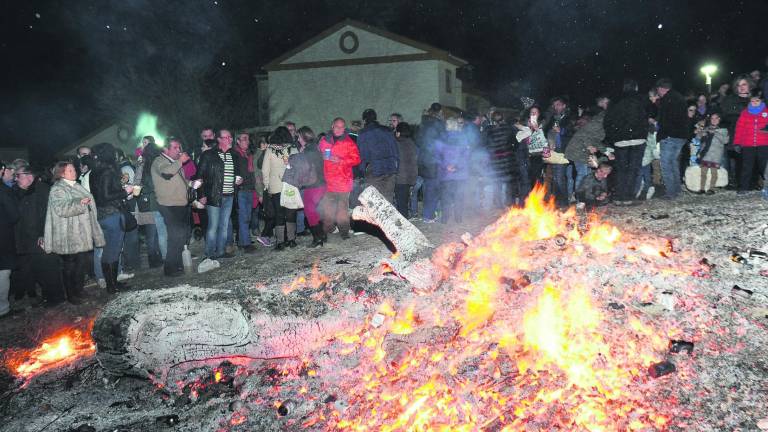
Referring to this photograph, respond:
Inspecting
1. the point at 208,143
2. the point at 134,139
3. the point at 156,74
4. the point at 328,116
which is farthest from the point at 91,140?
the point at 208,143

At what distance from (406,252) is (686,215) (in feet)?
12.3

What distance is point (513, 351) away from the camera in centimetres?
461

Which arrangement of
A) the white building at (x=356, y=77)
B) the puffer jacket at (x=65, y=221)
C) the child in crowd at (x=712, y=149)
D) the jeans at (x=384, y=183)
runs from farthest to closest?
the white building at (x=356, y=77), the child in crowd at (x=712, y=149), the jeans at (x=384, y=183), the puffer jacket at (x=65, y=221)

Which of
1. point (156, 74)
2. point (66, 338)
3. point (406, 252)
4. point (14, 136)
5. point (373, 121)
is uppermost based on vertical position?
point (156, 74)

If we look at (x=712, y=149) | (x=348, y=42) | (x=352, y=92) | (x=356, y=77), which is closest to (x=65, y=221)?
(x=712, y=149)

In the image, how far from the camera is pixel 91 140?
122ft

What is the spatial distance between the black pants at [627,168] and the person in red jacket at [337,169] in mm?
4332

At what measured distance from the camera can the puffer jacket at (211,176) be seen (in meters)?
8.34

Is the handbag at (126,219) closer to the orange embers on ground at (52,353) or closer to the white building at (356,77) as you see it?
the orange embers on ground at (52,353)

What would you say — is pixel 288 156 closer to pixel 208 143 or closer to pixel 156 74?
pixel 208 143

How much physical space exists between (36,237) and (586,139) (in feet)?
29.2

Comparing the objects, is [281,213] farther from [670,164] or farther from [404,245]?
[670,164]

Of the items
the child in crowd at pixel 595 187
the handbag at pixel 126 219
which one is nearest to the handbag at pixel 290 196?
the handbag at pixel 126 219

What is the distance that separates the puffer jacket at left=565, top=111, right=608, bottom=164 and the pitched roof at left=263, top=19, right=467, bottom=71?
21.4 meters
